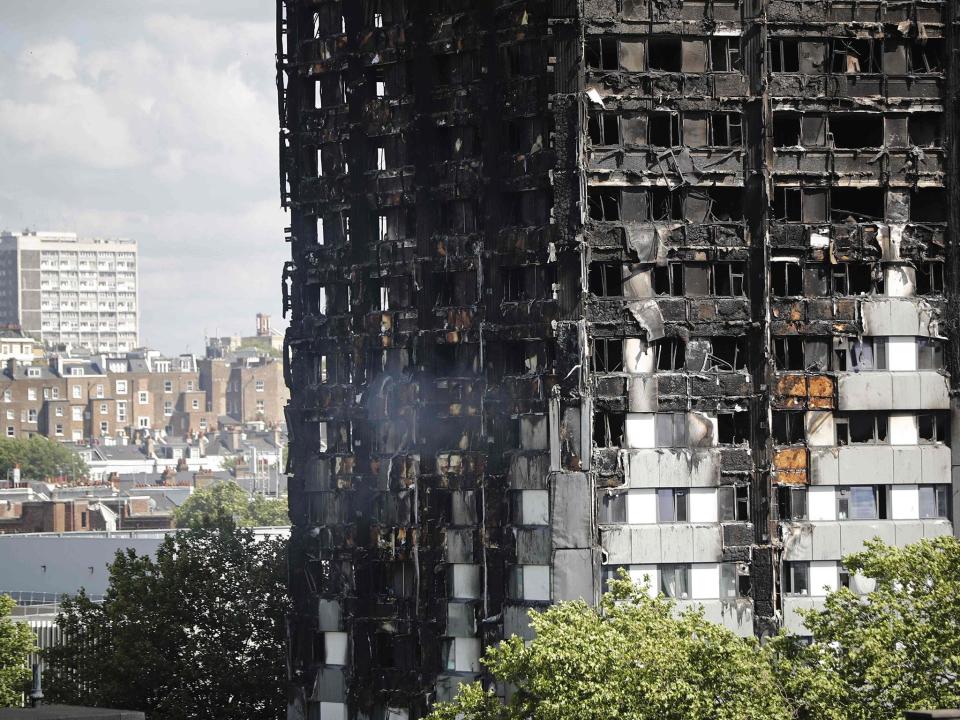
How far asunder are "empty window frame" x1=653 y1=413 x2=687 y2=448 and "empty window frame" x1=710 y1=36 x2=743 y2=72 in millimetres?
13650

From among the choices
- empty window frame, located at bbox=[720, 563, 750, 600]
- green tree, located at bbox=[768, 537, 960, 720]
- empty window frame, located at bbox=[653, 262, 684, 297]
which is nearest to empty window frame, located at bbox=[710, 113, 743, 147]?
empty window frame, located at bbox=[653, 262, 684, 297]

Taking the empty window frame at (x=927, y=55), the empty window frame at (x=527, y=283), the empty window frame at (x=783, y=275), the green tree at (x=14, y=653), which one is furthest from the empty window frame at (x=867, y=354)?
the green tree at (x=14, y=653)

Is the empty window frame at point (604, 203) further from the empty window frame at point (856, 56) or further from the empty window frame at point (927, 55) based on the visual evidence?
the empty window frame at point (927, 55)

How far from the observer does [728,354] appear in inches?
3243

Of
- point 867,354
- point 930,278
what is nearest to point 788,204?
point 930,278

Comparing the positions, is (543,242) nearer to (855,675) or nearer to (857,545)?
(857,545)

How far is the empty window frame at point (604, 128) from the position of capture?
3221 inches

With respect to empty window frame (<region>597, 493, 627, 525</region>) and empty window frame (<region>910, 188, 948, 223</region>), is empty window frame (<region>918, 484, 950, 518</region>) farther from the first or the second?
empty window frame (<region>597, 493, 627, 525</region>)

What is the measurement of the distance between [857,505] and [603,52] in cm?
2021

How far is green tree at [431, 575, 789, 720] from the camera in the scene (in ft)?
214

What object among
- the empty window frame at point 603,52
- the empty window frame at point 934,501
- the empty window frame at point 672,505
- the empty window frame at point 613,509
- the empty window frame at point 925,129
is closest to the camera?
the empty window frame at point 613,509

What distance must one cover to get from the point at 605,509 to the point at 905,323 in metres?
14.1

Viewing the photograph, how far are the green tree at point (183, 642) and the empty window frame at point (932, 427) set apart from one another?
30.5 metres

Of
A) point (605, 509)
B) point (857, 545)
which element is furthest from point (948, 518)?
point (605, 509)
